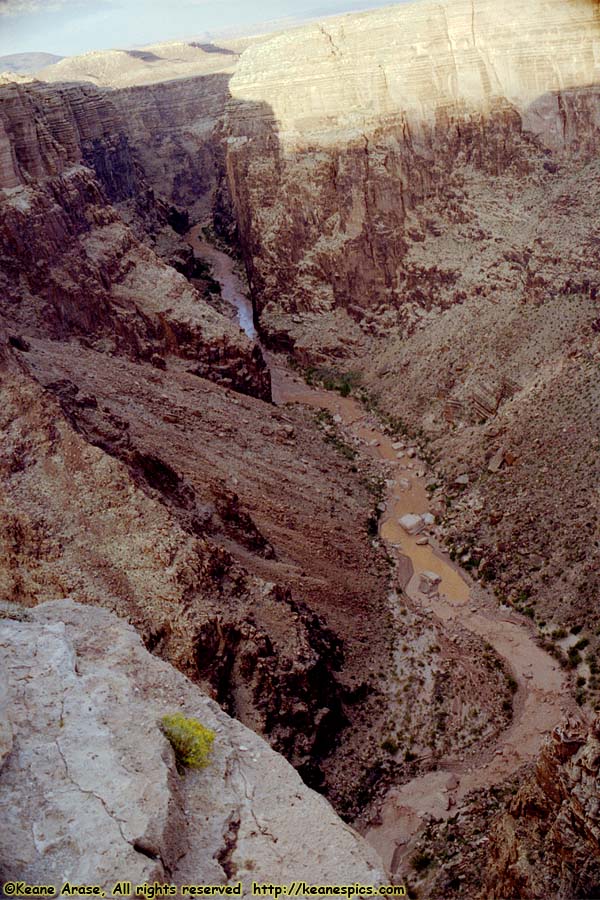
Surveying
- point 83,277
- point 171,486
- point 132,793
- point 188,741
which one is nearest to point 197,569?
point 171,486

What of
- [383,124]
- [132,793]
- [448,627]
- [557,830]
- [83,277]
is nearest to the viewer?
[132,793]

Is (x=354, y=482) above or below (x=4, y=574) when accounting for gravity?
below

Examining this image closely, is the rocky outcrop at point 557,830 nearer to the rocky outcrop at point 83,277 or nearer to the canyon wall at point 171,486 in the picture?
the canyon wall at point 171,486

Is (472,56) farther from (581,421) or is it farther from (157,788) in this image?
(157,788)

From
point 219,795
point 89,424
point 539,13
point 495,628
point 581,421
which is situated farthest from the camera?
point 539,13

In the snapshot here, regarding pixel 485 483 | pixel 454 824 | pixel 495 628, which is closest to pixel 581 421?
pixel 485 483

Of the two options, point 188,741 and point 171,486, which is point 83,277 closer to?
point 171,486

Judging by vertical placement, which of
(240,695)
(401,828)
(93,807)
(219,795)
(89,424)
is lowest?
(401,828)
